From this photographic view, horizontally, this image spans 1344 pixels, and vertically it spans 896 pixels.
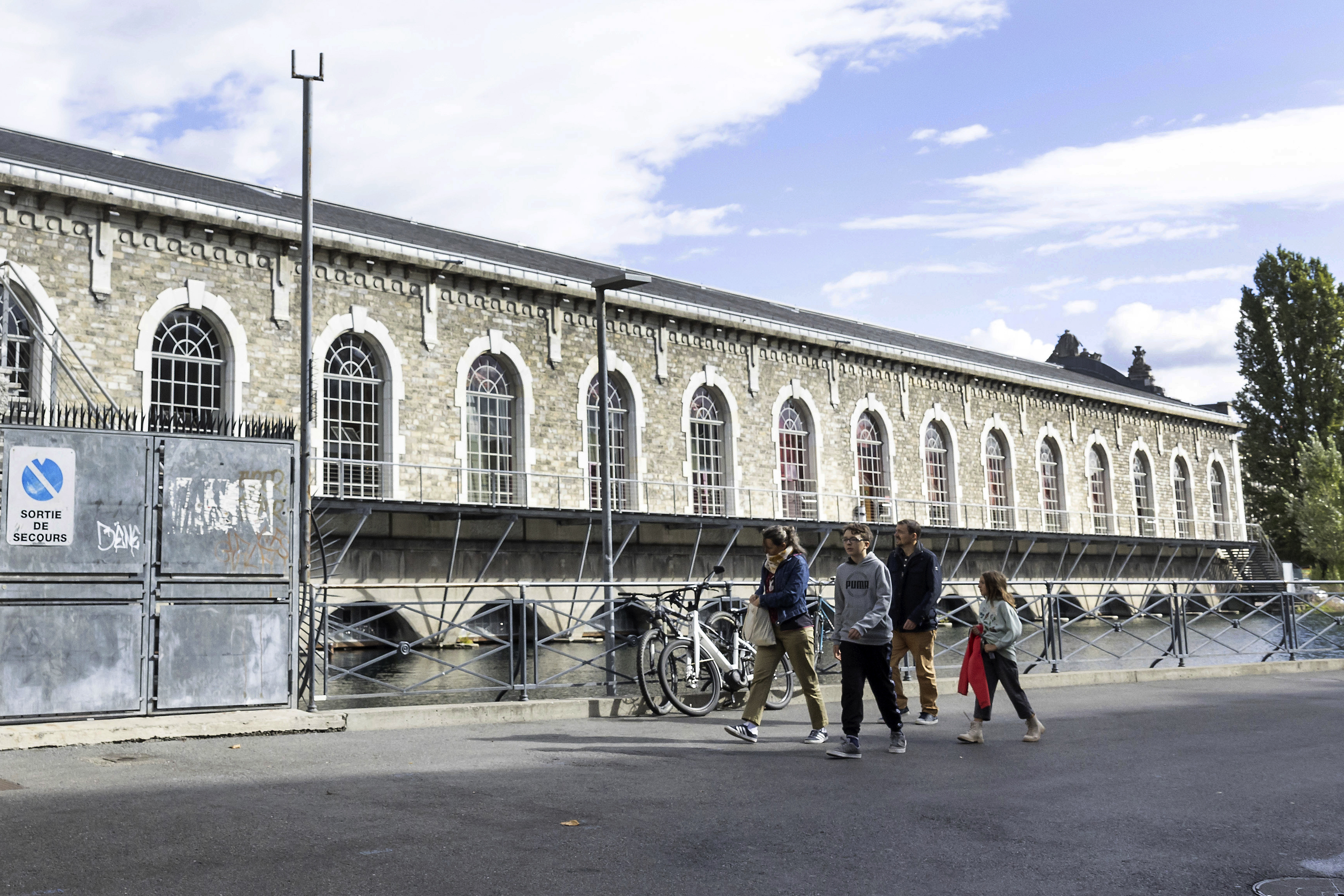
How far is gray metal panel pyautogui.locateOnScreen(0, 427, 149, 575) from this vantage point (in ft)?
27.2

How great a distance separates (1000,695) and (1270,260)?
45128 mm

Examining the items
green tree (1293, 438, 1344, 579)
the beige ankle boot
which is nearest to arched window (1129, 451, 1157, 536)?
green tree (1293, 438, 1344, 579)

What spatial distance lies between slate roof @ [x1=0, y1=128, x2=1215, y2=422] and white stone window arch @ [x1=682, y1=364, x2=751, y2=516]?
2.03 meters

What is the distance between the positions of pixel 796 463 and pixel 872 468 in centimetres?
332

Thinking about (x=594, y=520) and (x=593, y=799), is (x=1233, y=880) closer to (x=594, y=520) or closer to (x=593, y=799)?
(x=593, y=799)

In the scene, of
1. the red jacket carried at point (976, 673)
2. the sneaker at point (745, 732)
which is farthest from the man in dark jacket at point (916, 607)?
the sneaker at point (745, 732)

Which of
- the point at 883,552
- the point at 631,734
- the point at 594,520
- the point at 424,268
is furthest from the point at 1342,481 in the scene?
the point at 631,734

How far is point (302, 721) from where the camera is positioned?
28.7 feet

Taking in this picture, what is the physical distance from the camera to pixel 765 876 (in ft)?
15.0

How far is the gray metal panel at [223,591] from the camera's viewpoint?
28.6 feet

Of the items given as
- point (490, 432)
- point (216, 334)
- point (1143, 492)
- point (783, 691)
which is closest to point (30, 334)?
point (216, 334)

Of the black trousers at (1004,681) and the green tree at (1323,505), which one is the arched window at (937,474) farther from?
the black trousers at (1004,681)

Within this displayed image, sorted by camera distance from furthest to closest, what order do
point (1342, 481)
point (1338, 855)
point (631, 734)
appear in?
point (1342, 481)
point (631, 734)
point (1338, 855)

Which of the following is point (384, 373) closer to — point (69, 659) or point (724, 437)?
point (724, 437)
